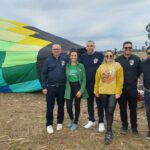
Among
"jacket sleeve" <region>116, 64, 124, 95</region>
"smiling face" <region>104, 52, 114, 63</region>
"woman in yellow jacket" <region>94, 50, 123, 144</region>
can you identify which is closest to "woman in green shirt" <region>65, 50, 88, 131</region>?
"woman in yellow jacket" <region>94, 50, 123, 144</region>

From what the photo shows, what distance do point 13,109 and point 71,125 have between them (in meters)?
2.52

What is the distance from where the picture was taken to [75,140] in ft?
20.6

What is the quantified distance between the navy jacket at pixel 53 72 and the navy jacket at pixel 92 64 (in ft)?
1.46

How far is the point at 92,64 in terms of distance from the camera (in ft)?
21.5

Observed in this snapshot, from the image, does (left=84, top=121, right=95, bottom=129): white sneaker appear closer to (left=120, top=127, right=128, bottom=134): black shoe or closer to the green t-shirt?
(left=120, top=127, right=128, bottom=134): black shoe

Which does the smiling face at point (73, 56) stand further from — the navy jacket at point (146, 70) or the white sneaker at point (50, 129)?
the white sneaker at point (50, 129)

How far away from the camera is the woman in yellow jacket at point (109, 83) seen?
6.05 metres

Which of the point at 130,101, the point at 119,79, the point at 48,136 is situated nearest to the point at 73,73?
the point at 119,79

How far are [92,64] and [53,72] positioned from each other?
756 millimetres

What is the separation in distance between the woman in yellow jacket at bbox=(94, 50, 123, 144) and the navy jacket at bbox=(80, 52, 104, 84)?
1.20 feet

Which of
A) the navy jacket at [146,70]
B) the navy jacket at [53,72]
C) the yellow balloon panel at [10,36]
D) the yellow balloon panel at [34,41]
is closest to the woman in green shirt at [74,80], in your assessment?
the navy jacket at [53,72]

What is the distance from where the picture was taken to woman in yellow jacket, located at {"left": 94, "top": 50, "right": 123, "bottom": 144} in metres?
6.05

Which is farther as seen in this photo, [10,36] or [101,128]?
[10,36]

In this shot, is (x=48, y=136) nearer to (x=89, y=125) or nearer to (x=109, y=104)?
(x=89, y=125)
